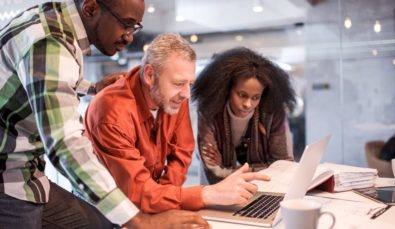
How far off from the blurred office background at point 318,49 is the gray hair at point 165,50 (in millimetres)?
1943

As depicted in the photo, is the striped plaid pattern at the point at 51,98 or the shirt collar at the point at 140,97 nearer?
the striped plaid pattern at the point at 51,98

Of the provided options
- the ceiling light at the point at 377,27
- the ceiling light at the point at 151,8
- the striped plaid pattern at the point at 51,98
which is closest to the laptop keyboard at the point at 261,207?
the striped plaid pattern at the point at 51,98

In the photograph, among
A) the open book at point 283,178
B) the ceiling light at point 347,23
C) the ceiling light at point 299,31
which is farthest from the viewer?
the ceiling light at point 299,31

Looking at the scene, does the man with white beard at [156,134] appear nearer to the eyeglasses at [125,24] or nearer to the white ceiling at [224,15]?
the eyeglasses at [125,24]

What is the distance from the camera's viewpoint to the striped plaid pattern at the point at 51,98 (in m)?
0.90

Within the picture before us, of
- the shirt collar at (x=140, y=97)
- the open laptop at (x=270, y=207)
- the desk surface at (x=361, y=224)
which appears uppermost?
the shirt collar at (x=140, y=97)

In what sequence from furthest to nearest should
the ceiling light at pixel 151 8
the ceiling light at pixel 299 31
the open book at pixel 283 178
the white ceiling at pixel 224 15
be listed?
the ceiling light at pixel 299 31
the white ceiling at pixel 224 15
the ceiling light at pixel 151 8
the open book at pixel 283 178

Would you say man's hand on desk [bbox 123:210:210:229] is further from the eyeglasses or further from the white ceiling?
the white ceiling

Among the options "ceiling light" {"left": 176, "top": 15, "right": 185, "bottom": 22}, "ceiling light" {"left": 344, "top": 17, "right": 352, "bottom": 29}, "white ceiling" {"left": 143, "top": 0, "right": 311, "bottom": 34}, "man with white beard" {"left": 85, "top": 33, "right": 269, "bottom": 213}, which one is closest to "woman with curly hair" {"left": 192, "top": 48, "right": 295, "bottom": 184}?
"man with white beard" {"left": 85, "top": 33, "right": 269, "bottom": 213}

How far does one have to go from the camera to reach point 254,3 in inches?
208

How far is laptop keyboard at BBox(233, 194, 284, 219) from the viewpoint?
3.92 feet

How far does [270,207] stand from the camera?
127 cm

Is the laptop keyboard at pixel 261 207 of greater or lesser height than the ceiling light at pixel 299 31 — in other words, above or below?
below

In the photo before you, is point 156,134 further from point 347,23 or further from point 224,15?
point 224,15
